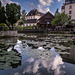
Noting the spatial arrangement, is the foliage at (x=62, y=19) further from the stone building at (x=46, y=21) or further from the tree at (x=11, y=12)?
the tree at (x=11, y=12)

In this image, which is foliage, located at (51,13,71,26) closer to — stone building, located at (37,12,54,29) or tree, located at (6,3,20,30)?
stone building, located at (37,12,54,29)

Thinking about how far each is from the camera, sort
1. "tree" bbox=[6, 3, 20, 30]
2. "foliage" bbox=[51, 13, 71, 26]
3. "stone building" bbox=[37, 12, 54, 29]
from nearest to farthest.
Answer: "tree" bbox=[6, 3, 20, 30]
"foliage" bbox=[51, 13, 71, 26]
"stone building" bbox=[37, 12, 54, 29]


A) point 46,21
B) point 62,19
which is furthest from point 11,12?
point 46,21

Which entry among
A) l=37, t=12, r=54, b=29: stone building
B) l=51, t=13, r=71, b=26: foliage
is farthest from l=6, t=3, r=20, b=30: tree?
l=37, t=12, r=54, b=29: stone building

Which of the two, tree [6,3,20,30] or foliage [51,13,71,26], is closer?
tree [6,3,20,30]

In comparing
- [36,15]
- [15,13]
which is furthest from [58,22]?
[36,15]

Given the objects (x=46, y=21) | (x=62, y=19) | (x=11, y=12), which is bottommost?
(x=11, y=12)

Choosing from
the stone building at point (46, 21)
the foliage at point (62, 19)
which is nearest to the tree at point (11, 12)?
the foliage at point (62, 19)

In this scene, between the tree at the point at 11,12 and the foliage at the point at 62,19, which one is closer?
the tree at the point at 11,12

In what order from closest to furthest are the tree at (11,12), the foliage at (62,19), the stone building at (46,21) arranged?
the tree at (11,12)
the foliage at (62,19)
the stone building at (46,21)

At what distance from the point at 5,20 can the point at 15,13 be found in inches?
119

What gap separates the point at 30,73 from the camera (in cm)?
455

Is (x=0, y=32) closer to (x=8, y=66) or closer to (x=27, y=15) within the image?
(x=8, y=66)

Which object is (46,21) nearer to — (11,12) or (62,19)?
(62,19)
